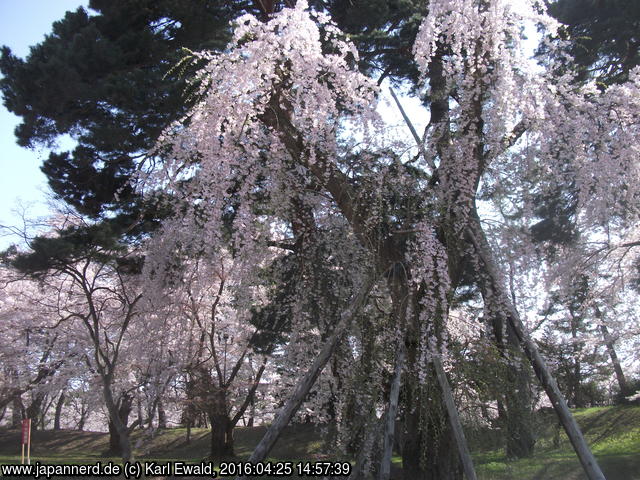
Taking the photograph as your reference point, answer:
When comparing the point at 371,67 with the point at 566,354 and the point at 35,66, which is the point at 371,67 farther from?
the point at 566,354

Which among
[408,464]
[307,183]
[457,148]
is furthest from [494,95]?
[408,464]

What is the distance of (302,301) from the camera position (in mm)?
6301

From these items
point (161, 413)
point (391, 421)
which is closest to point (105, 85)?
point (391, 421)

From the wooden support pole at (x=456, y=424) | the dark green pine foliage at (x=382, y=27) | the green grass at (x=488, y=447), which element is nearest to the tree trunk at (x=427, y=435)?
the wooden support pole at (x=456, y=424)

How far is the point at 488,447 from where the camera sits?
10.2 metres

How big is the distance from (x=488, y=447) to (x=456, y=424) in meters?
6.66

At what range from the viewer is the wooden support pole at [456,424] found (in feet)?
14.2

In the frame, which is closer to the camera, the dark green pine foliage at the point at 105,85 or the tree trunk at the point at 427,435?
the tree trunk at the point at 427,435

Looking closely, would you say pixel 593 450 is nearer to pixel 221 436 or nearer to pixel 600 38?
pixel 600 38

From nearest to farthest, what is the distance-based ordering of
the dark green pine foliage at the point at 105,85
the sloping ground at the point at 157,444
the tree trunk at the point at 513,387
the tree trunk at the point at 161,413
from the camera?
1. the tree trunk at the point at 513,387
2. the dark green pine foliage at the point at 105,85
3. the tree trunk at the point at 161,413
4. the sloping ground at the point at 157,444

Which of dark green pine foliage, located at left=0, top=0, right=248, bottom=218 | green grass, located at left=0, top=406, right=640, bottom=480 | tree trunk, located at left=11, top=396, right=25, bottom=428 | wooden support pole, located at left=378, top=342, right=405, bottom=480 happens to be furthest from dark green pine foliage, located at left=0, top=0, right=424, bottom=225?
tree trunk, located at left=11, top=396, right=25, bottom=428

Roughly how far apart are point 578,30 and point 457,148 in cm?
434

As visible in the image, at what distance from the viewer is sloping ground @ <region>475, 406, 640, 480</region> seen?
26.7 feet

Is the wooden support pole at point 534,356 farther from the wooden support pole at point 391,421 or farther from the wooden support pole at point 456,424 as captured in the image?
the wooden support pole at point 391,421
